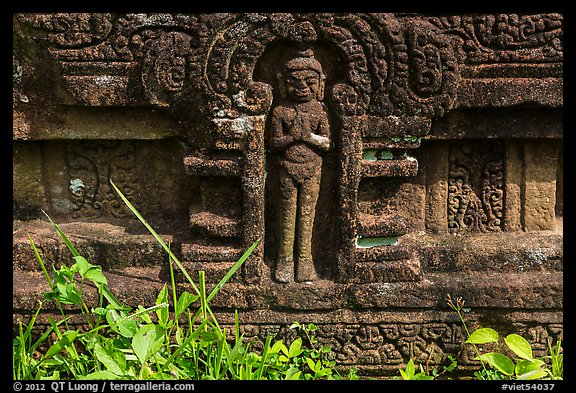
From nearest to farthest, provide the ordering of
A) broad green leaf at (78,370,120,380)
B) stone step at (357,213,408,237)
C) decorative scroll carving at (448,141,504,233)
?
broad green leaf at (78,370,120,380)
stone step at (357,213,408,237)
decorative scroll carving at (448,141,504,233)

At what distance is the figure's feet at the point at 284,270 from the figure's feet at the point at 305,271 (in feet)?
0.12

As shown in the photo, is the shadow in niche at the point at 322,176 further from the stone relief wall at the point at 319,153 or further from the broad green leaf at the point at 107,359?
the broad green leaf at the point at 107,359

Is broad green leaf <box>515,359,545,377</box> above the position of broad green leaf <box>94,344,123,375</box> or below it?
below

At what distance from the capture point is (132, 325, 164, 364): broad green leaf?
3.04 metres

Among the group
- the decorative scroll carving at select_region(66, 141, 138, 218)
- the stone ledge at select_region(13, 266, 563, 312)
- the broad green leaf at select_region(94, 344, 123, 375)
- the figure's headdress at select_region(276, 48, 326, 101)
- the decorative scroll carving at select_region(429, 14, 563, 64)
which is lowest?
the broad green leaf at select_region(94, 344, 123, 375)

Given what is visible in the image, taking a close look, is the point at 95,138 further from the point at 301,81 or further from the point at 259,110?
the point at 301,81

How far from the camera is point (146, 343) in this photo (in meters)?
3.06

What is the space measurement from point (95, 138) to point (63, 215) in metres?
0.50

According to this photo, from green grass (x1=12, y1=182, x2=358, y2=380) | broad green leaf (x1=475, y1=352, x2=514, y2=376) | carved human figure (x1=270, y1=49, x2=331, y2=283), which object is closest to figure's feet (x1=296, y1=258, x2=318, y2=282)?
carved human figure (x1=270, y1=49, x2=331, y2=283)

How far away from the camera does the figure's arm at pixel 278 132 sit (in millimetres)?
3514

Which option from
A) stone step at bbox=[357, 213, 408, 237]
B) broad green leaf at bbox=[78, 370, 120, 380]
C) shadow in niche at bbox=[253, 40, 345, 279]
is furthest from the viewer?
stone step at bbox=[357, 213, 408, 237]

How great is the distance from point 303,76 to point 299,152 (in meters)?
0.37

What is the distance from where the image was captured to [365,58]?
3434 mm

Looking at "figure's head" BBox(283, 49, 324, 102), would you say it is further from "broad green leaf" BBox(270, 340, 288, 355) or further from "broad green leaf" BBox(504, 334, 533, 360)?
"broad green leaf" BBox(504, 334, 533, 360)
